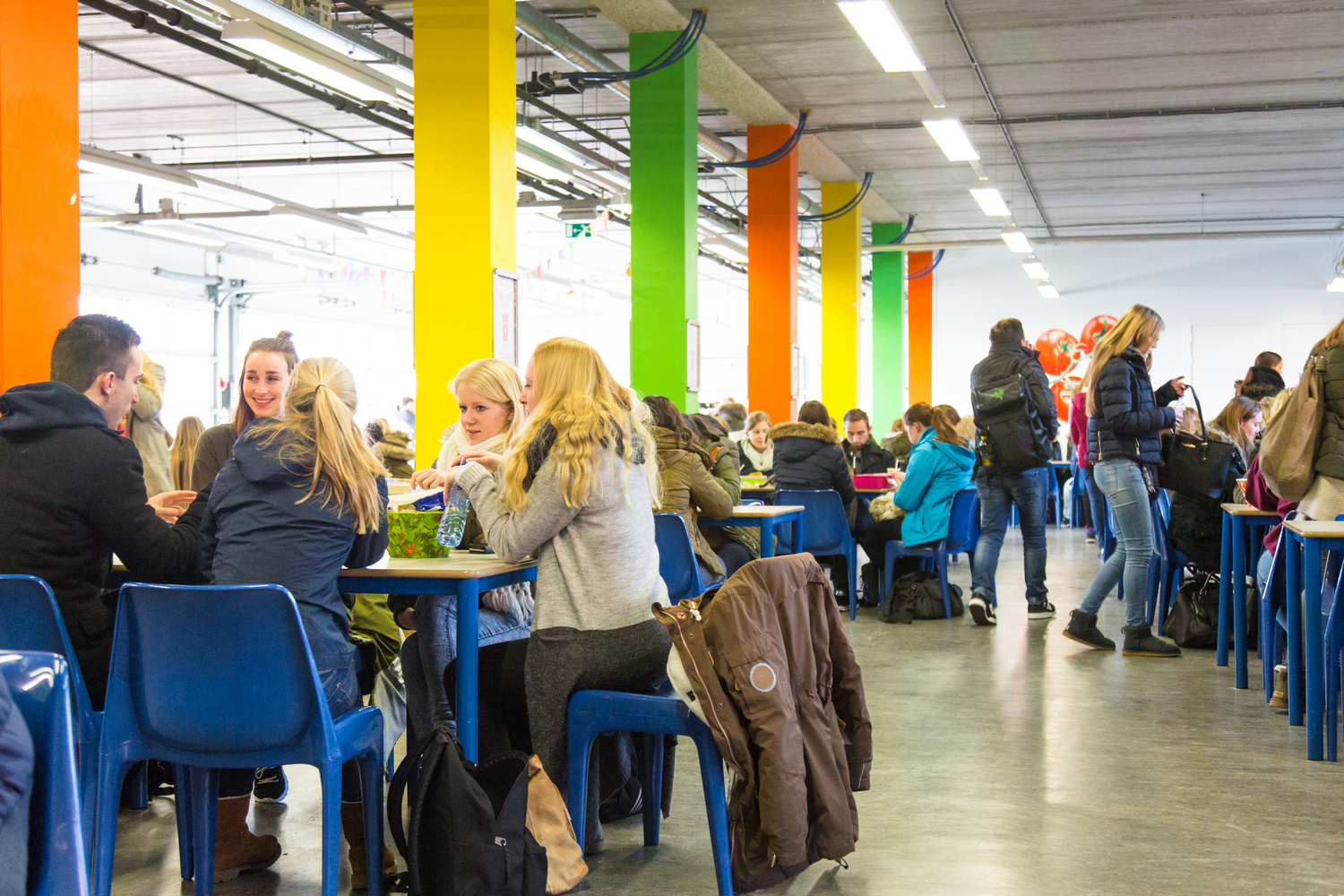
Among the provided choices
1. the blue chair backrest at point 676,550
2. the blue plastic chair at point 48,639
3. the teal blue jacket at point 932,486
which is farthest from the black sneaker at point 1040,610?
the blue plastic chair at point 48,639

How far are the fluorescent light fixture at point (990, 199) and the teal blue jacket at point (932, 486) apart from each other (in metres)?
4.23

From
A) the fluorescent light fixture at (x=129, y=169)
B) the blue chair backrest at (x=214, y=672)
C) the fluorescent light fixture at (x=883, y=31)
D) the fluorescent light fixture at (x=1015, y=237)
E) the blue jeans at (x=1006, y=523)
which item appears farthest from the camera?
the fluorescent light fixture at (x=1015, y=237)

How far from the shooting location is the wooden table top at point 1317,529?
Result: 11.1ft

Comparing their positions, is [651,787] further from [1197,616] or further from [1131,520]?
[1197,616]

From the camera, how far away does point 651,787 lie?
304 cm

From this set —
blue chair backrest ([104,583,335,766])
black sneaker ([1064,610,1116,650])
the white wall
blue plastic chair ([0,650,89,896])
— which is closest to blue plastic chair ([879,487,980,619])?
black sneaker ([1064,610,1116,650])

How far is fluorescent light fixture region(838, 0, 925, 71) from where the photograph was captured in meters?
5.84

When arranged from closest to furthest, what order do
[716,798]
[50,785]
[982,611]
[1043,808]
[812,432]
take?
[50,785] < [716,798] < [1043,808] < [982,611] < [812,432]

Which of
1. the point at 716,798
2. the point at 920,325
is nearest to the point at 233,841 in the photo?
the point at 716,798

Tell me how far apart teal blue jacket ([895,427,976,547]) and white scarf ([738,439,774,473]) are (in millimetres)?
2240

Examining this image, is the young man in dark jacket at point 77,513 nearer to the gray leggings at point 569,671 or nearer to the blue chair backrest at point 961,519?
the gray leggings at point 569,671

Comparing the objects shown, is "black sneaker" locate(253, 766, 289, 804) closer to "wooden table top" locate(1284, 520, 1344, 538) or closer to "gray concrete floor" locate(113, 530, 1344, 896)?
"gray concrete floor" locate(113, 530, 1344, 896)

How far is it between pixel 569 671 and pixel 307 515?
66cm

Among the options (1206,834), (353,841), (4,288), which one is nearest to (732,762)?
(353,841)
